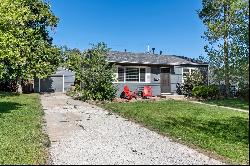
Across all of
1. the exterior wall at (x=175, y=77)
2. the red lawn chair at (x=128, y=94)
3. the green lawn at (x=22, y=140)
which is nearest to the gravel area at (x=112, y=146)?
the green lawn at (x=22, y=140)

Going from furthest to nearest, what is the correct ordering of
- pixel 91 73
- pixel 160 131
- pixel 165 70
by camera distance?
pixel 165 70
pixel 91 73
pixel 160 131

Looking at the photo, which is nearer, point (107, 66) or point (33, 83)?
point (107, 66)

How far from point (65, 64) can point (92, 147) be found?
33080 millimetres

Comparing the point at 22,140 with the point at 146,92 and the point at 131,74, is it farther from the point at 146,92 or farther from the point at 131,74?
the point at 131,74

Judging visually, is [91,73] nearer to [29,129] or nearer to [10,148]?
[29,129]

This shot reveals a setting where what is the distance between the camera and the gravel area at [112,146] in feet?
25.3

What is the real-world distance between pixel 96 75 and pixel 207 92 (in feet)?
28.2

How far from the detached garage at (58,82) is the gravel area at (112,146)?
91.5ft

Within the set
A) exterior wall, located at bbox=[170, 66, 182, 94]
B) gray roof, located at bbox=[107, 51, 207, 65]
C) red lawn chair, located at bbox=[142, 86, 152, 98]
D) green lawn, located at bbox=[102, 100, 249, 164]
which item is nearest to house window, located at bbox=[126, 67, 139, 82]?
gray roof, located at bbox=[107, 51, 207, 65]

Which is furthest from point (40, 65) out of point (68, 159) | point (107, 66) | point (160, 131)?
point (68, 159)

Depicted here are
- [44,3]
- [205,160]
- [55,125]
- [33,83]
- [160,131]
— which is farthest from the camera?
[33,83]

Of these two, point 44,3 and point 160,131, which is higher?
point 44,3

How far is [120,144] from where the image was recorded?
9539 mm

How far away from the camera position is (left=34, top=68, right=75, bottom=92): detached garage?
41125 mm
